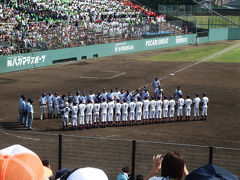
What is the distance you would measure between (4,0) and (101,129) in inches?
1271

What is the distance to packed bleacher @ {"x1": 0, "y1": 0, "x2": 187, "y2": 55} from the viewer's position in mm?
38438

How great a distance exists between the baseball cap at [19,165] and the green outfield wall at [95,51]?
1270 inches

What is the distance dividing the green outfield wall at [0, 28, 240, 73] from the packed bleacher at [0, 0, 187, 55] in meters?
0.72

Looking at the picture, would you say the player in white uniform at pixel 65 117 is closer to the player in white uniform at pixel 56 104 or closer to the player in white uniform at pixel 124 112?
the player in white uniform at pixel 56 104

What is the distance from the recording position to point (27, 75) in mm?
34469

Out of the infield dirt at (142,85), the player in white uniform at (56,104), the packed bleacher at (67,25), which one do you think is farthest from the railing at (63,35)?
the player in white uniform at (56,104)

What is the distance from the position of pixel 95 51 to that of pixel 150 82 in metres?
16.6

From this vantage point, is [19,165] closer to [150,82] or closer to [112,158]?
[112,158]

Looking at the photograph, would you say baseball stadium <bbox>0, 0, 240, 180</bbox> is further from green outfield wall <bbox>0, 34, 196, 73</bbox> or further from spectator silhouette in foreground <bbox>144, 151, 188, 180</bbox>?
spectator silhouette in foreground <bbox>144, 151, 188, 180</bbox>

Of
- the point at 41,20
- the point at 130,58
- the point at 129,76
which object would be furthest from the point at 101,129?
the point at 41,20

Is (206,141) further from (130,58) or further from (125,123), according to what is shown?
(130,58)

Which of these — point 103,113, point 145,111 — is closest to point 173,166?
point 103,113

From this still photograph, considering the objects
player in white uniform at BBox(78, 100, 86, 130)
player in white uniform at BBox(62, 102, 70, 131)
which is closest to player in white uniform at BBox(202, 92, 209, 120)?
player in white uniform at BBox(78, 100, 86, 130)

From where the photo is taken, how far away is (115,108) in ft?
65.4
